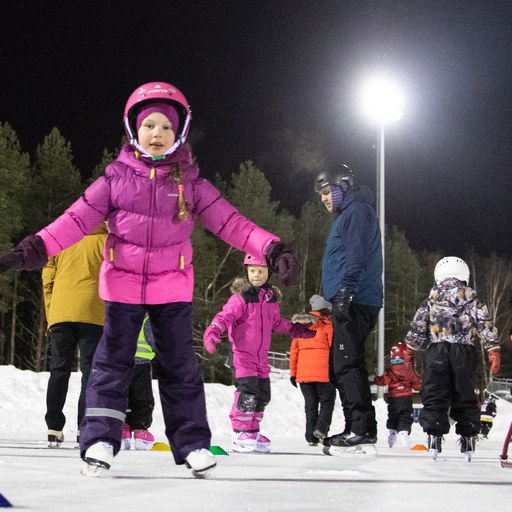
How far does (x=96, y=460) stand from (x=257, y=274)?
13.1ft

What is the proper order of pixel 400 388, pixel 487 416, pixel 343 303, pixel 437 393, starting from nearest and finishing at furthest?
pixel 343 303 < pixel 437 393 < pixel 400 388 < pixel 487 416

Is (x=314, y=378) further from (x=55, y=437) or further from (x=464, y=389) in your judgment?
(x=55, y=437)

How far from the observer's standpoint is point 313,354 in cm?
944

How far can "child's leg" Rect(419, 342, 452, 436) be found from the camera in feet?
21.1

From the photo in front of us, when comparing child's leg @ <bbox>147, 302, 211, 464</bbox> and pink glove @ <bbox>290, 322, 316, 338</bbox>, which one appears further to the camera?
pink glove @ <bbox>290, 322, 316, 338</bbox>

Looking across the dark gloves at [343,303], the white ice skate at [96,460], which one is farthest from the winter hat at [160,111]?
the dark gloves at [343,303]

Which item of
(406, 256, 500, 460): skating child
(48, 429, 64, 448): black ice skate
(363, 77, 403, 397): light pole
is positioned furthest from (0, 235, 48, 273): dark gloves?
(363, 77, 403, 397): light pole

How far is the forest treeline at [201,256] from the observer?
36359 mm

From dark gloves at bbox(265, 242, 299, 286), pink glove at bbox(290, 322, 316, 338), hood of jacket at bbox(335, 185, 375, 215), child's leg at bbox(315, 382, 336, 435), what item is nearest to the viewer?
dark gloves at bbox(265, 242, 299, 286)

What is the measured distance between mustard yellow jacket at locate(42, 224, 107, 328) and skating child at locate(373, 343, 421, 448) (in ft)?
14.8

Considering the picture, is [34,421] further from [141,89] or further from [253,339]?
[141,89]

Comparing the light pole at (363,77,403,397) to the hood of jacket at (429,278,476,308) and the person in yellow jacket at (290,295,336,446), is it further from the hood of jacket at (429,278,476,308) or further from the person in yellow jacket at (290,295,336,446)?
the hood of jacket at (429,278,476,308)

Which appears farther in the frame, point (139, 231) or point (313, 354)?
point (313, 354)

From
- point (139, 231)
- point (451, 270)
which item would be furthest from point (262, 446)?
point (139, 231)
